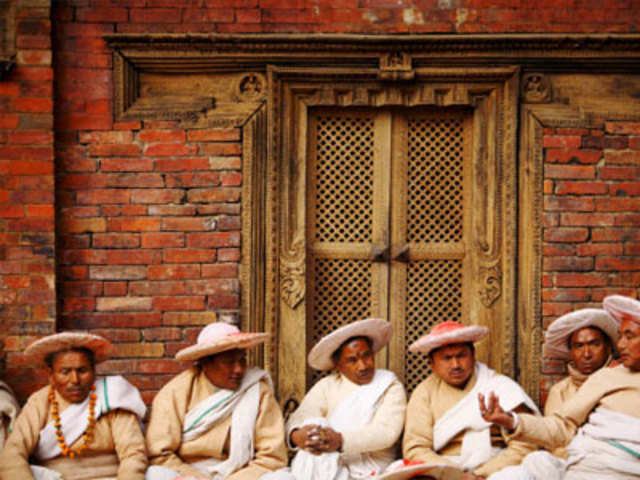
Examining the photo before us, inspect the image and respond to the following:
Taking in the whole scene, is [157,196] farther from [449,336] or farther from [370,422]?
[449,336]

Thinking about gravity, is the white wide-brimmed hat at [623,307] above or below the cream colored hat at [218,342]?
above

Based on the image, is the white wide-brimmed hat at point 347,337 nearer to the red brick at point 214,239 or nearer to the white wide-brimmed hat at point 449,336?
the white wide-brimmed hat at point 449,336

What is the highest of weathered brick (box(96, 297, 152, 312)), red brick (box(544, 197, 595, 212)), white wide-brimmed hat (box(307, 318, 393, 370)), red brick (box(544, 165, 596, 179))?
red brick (box(544, 165, 596, 179))

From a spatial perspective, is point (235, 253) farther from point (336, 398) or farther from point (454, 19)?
point (454, 19)

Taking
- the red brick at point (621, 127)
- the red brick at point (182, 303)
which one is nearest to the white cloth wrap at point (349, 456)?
the red brick at point (182, 303)

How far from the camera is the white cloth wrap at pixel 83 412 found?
13.7 ft

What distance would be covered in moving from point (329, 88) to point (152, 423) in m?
2.52

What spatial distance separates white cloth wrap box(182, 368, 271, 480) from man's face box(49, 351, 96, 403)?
0.63 m

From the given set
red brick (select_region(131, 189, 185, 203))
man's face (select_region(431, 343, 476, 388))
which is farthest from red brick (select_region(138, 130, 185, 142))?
man's face (select_region(431, 343, 476, 388))

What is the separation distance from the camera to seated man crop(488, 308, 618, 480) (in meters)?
4.51

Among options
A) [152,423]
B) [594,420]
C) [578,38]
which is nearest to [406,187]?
[578,38]

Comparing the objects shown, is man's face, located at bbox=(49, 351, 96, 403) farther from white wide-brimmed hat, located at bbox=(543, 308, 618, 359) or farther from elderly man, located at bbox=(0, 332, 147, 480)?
white wide-brimmed hat, located at bbox=(543, 308, 618, 359)

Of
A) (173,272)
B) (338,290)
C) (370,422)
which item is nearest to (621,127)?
(338,290)

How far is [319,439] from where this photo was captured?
13.9 feet
